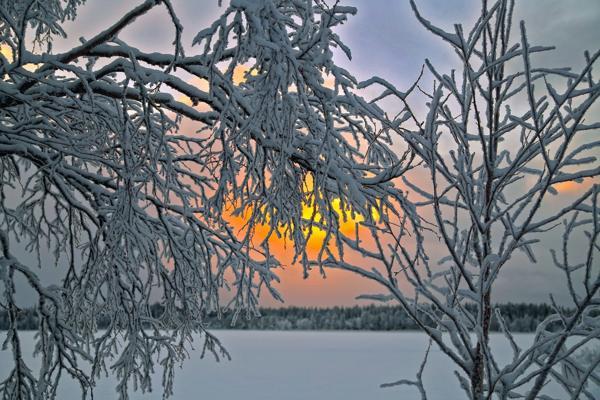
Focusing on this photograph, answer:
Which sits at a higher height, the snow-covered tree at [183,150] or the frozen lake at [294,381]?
the snow-covered tree at [183,150]

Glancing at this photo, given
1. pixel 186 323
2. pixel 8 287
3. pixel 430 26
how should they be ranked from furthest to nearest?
1. pixel 186 323
2. pixel 8 287
3. pixel 430 26

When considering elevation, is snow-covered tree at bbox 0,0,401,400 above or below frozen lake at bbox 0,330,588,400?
above

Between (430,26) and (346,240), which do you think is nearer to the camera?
(430,26)

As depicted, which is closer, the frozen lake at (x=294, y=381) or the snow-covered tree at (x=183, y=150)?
the snow-covered tree at (x=183, y=150)

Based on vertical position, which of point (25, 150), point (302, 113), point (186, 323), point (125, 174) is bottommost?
point (186, 323)

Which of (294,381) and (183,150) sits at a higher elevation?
(183,150)

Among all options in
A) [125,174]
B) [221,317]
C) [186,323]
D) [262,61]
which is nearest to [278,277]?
[221,317]

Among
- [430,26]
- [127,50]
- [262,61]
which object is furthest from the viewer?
[127,50]

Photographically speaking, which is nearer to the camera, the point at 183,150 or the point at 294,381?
the point at 183,150

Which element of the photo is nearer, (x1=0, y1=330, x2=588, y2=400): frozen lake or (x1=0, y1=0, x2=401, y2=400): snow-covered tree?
(x1=0, y1=0, x2=401, y2=400): snow-covered tree

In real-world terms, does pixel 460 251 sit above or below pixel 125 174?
below

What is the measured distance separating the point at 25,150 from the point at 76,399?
12.6 metres

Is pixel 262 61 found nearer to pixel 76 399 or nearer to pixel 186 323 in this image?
pixel 186 323

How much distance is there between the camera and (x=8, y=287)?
475 centimetres
